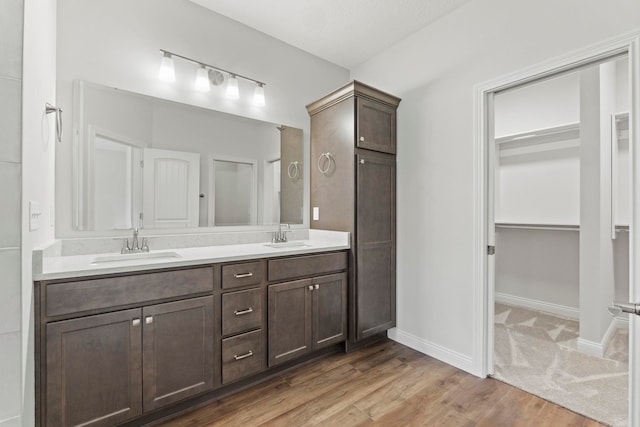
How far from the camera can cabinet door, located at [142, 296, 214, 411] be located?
1.59m

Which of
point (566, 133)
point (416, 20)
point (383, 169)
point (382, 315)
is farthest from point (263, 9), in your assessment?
point (566, 133)

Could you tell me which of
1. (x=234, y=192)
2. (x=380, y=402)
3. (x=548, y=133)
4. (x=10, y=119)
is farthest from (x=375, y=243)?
(x=548, y=133)

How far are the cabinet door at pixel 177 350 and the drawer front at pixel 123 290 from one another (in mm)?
74

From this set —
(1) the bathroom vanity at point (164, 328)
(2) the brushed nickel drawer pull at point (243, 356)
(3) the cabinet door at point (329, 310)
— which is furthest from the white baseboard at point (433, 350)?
(2) the brushed nickel drawer pull at point (243, 356)

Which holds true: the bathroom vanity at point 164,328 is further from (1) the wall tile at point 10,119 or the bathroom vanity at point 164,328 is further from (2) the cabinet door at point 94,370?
(1) the wall tile at point 10,119

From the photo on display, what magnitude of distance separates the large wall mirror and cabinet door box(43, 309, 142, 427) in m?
0.77

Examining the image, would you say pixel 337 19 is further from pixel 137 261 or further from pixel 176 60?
pixel 137 261

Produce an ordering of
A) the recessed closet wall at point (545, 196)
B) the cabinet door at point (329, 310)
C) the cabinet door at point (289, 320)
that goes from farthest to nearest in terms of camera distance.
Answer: the recessed closet wall at point (545, 196) → the cabinet door at point (329, 310) → the cabinet door at point (289, 320)

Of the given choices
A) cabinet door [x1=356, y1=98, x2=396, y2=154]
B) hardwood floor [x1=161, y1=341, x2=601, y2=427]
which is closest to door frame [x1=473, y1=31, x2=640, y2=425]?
hardwood floor [x1=161, y1=341, x2=601, y2=427]

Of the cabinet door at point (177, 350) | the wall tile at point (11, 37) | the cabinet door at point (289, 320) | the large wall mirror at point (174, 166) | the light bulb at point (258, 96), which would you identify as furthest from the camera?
the light bulb at point (258, 96)

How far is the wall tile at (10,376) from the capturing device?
1015mm

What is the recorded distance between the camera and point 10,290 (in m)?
1.02

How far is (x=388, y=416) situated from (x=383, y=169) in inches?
72.4

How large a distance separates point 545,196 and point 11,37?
14.8ft
